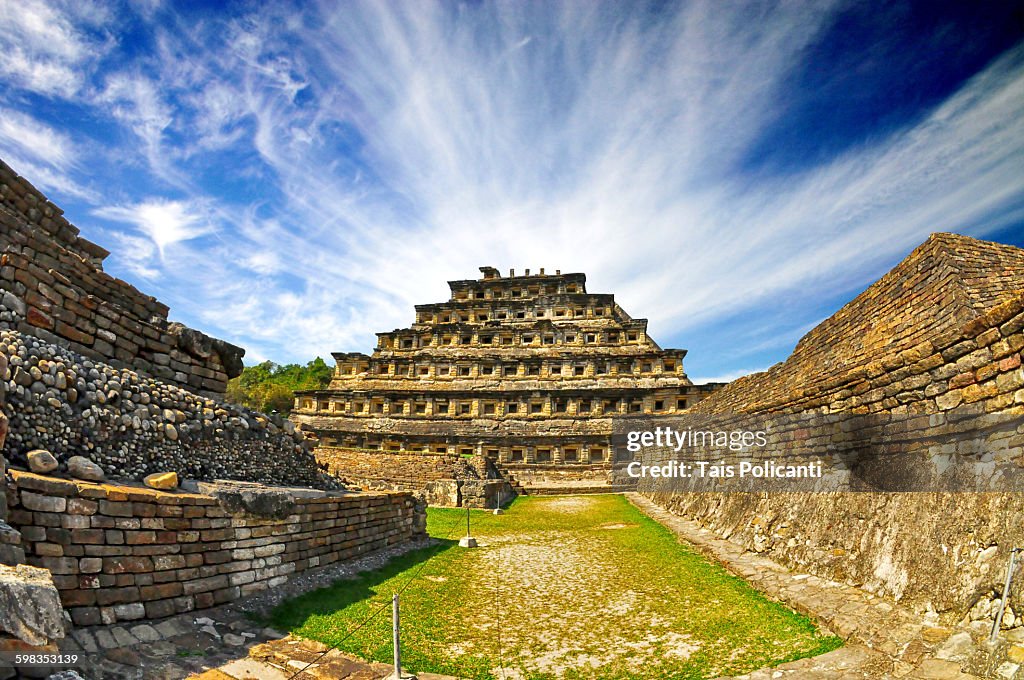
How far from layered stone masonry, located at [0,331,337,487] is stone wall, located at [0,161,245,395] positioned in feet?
1.70

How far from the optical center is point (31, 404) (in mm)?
5180

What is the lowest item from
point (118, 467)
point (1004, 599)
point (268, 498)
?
point (1004, 599)

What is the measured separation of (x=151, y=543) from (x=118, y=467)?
1.44m

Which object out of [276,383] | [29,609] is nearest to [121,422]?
[29,609]

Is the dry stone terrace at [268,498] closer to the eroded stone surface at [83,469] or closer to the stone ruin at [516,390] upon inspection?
the eroded stone surface at [83,469]

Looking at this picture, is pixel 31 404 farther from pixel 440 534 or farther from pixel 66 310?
pixel 440 534

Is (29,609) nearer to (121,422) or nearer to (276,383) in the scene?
(121,422)

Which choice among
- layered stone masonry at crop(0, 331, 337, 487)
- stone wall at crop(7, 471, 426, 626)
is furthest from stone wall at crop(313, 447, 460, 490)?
stone wall at crop(7, 471, 426, 626)

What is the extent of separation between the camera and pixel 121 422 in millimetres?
6074

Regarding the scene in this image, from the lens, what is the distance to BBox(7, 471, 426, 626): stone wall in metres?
4.31

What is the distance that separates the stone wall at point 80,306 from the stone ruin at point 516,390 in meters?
21.9

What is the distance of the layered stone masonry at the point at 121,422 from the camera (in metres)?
5.18

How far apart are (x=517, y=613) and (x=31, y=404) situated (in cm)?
578

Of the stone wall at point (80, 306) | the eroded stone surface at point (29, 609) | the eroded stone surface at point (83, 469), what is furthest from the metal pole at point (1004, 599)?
the stone wall at point (80, 306)
